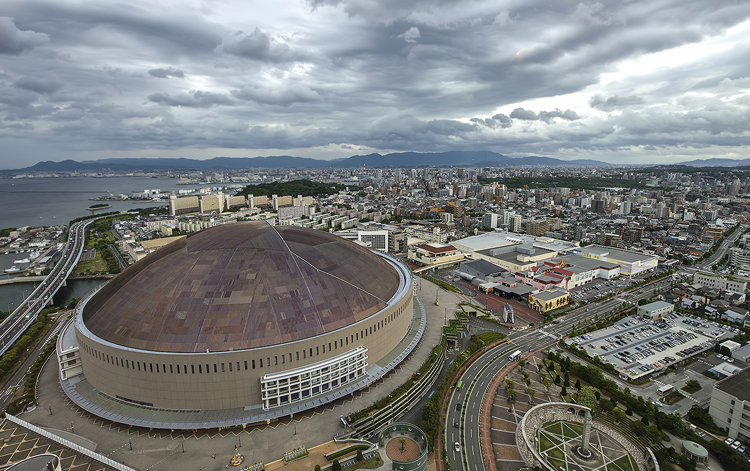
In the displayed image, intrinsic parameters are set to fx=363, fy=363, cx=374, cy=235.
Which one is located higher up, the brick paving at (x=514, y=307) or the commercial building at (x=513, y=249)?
the commercial building at (x=513, y=249)

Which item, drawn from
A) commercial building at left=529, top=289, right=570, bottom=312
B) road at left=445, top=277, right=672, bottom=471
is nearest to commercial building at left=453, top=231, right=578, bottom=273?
commercial building at left=529, top=289, right=570, bottom=312

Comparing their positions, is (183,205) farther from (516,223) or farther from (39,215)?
(516,223)

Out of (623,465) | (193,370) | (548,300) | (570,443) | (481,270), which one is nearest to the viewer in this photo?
(623,465)

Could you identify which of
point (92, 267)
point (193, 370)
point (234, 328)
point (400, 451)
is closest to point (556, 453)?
point (400, 451)

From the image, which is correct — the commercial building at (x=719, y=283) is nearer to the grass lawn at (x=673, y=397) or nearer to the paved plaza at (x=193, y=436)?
the grass lawn at (x=673, y=397)

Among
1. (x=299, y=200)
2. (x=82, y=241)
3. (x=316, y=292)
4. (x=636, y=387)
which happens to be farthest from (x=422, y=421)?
(x=299, y=200)

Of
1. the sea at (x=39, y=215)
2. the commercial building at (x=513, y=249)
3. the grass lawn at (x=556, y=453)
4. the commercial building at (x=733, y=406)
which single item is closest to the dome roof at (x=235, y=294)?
the grass lawn at (x=556, y=453)

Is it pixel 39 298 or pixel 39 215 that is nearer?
pixel 39 298

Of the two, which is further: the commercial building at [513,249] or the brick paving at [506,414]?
the commercial building at [513,249]
